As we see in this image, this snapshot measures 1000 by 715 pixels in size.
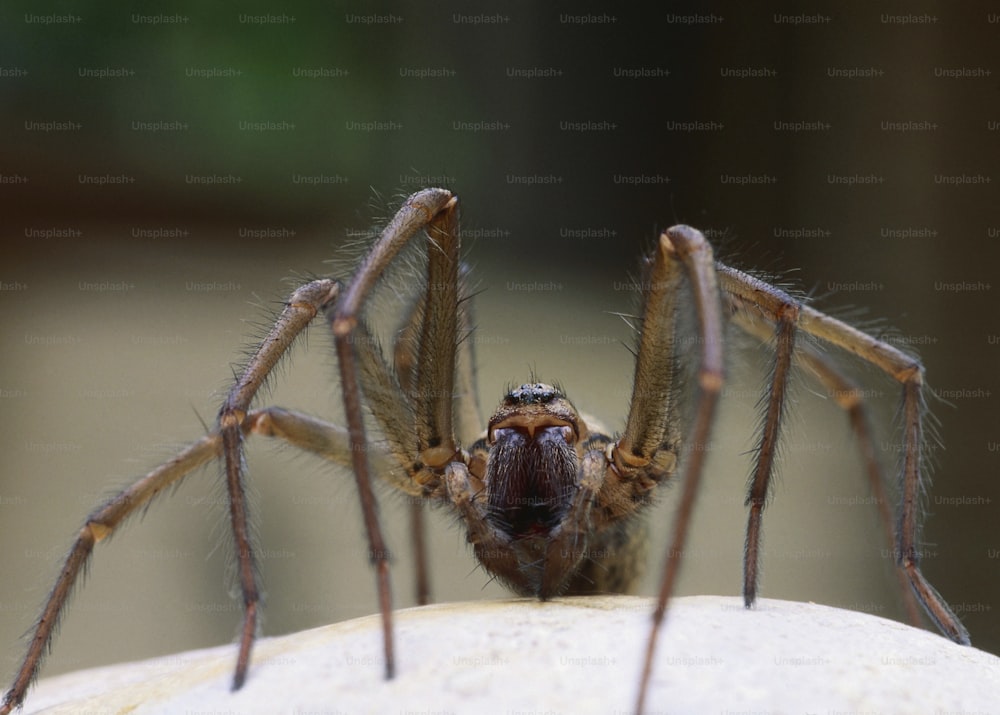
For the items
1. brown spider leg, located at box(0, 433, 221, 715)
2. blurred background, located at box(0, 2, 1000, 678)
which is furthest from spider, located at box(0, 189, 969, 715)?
blurred background, located at box(0, 2, 1000, 678)

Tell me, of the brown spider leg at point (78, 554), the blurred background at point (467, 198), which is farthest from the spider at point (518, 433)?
the blurred background at point (467, 198)

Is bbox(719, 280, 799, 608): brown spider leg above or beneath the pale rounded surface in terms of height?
above

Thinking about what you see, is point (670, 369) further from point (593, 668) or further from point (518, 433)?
point (593, 668)

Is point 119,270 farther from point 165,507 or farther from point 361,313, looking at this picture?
point 361,313

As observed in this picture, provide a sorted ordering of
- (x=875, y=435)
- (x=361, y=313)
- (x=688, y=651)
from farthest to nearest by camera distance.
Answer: (x=875, y=435)
(x=361, y=313)
(x=688, y=651)

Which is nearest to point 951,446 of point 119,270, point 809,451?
point 809,451

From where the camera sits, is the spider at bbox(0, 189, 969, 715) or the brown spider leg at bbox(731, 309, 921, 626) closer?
the spider at bbox(0, 189, 969, 715)

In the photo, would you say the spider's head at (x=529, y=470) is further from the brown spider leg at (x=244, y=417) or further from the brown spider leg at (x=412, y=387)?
the brown spider leg at (x=244, y=417)

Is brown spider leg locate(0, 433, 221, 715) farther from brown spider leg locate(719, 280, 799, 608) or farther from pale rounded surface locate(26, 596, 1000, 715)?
brown spider leg locate(719, 280, 799, 608)
